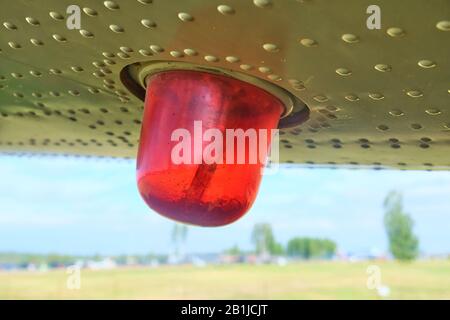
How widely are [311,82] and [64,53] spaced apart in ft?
1.39

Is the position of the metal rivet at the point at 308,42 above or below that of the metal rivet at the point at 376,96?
above

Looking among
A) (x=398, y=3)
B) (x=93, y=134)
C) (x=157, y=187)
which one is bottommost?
(x=157, y=187)

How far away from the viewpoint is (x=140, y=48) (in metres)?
0.89

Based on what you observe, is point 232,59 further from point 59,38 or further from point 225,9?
point 59,38

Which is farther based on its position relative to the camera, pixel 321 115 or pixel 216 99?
pixel 321 115

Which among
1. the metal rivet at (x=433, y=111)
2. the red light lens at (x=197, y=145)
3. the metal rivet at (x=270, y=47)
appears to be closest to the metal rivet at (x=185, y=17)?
the metal rivet at (x=270, y=47)

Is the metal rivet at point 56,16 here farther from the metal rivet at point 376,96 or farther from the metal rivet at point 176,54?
the metal rivet at point 376,96

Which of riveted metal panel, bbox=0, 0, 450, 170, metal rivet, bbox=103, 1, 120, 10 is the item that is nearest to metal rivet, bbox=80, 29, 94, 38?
riveted metal panel, bbox=0, 0, 450, 170

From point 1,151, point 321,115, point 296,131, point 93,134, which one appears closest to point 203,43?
point 321,115

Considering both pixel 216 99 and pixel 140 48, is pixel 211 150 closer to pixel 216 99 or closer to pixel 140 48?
pixel 216 99

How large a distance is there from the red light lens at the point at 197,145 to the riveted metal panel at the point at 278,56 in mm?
71

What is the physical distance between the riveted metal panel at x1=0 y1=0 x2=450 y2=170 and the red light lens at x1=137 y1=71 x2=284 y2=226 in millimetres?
71

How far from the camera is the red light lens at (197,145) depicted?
3.18 feet

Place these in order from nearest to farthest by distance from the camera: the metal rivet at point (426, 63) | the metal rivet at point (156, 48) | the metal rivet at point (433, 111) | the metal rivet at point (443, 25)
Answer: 1. the metal rivet at point (443, 25)
2. the metal rivet at point (426, 63)
3. the metal rivet at point (156, 48)
4. the metal rivet at point (433, 111)
